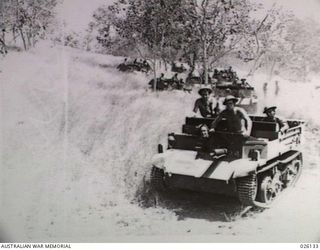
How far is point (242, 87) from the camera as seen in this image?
3232 millimetres

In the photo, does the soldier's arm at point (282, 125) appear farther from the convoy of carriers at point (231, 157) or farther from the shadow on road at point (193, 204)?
the shadow on road at point (193, 204)

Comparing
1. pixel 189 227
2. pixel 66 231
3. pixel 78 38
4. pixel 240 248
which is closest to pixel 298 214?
pixel 240 248

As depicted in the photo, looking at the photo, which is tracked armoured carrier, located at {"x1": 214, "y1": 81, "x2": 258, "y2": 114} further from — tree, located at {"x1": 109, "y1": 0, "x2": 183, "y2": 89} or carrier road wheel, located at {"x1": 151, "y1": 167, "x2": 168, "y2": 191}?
carrier road wheel, located at {"x1": 151, "y1": 167, "x2": 168, "y2": 191}

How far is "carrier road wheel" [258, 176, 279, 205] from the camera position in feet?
10.2

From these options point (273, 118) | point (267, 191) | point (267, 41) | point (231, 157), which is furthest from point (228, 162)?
point (267, 41)

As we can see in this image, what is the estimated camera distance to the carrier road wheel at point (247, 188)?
9.98 feet

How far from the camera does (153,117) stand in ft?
10.5

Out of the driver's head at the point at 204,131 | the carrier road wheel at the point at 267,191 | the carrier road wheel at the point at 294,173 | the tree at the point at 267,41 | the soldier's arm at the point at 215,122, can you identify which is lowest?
the carrier road wheel at the point at 267,191

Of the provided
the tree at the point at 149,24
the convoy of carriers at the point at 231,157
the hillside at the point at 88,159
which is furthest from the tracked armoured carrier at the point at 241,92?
the tree at the point at 149,24

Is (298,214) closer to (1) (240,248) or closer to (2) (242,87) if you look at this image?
(1) (240,248)

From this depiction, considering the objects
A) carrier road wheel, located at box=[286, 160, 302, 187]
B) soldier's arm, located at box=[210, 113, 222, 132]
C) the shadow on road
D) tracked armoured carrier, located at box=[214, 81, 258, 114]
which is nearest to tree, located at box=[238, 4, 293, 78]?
tracked armoured carrier, located at box=[214, 81, 258, 114]

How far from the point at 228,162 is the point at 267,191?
Answer: 34cm

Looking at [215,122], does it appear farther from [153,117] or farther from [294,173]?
[294,173]

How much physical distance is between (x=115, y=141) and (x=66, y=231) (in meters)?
0.65
